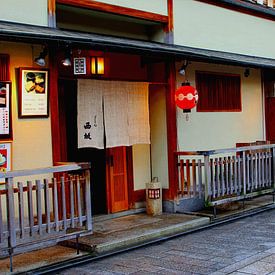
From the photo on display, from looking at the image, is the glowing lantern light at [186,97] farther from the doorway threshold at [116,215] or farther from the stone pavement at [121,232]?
the doorway threshold at [116,215]

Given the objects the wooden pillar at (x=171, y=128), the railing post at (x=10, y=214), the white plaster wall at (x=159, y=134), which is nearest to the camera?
the railing post at (x=10, y=214)

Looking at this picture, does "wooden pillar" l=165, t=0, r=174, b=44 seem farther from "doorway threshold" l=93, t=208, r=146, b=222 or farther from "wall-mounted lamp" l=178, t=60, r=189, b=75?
"doorway threshold" l=93, t=208, r=146, b=222

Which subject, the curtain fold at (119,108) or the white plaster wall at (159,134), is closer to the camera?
the curtain fold at (119,108)

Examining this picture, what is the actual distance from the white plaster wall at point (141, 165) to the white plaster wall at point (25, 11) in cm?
423

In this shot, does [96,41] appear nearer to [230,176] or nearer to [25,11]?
[25,11]

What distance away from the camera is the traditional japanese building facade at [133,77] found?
8.62 metres

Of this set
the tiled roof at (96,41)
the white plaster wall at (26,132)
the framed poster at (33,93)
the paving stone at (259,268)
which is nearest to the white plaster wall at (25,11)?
the tiled roof at (96,41)

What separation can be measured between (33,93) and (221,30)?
645 centimetres

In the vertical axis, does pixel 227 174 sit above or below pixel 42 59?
below

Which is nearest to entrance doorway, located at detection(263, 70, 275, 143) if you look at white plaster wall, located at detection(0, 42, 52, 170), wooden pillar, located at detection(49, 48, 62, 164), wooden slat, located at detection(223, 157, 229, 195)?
wooden slat, located at detection(223, 157, 229, 195)

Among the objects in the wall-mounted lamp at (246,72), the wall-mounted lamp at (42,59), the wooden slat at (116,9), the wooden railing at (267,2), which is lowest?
the wall-mounted lamp at (42,59)

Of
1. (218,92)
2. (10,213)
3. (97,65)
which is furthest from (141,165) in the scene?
(10,213)

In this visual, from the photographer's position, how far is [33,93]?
867cm

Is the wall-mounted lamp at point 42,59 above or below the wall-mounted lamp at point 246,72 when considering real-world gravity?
below
